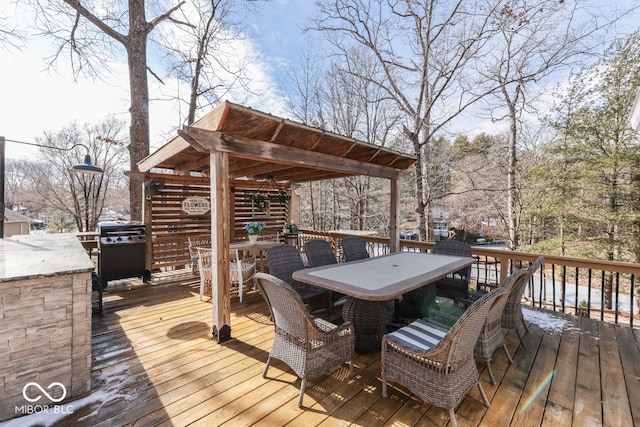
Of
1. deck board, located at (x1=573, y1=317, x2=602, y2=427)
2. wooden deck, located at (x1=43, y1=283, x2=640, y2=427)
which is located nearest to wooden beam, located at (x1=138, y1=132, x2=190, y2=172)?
wooden deck, located at (x1=43, y1=283, x2=640, y2=427)

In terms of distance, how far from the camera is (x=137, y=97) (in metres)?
6.05

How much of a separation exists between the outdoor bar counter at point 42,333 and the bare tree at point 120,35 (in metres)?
4.55

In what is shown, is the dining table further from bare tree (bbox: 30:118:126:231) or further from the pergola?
bare tree (bbox: 30:118:126:231)

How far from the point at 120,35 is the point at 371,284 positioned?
8090mm

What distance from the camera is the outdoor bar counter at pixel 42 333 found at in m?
1.79

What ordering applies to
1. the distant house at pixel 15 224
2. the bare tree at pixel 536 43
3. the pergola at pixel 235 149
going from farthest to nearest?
the distant house at pixel 15 224 < the bare tree at pixel 536 43 < the pergola at pixel 235 149

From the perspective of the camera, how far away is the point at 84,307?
2.05 meters

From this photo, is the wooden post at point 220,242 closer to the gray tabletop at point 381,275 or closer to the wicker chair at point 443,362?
the gray tabletop at point 381,275

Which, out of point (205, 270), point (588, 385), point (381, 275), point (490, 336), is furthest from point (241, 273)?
point (588, 385)

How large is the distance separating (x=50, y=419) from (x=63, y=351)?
43 cm

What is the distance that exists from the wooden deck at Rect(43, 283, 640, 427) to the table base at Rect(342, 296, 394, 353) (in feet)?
0.40

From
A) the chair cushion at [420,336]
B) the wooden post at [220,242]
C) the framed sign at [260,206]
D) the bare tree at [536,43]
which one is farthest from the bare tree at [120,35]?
the bare tree at [536,43]
